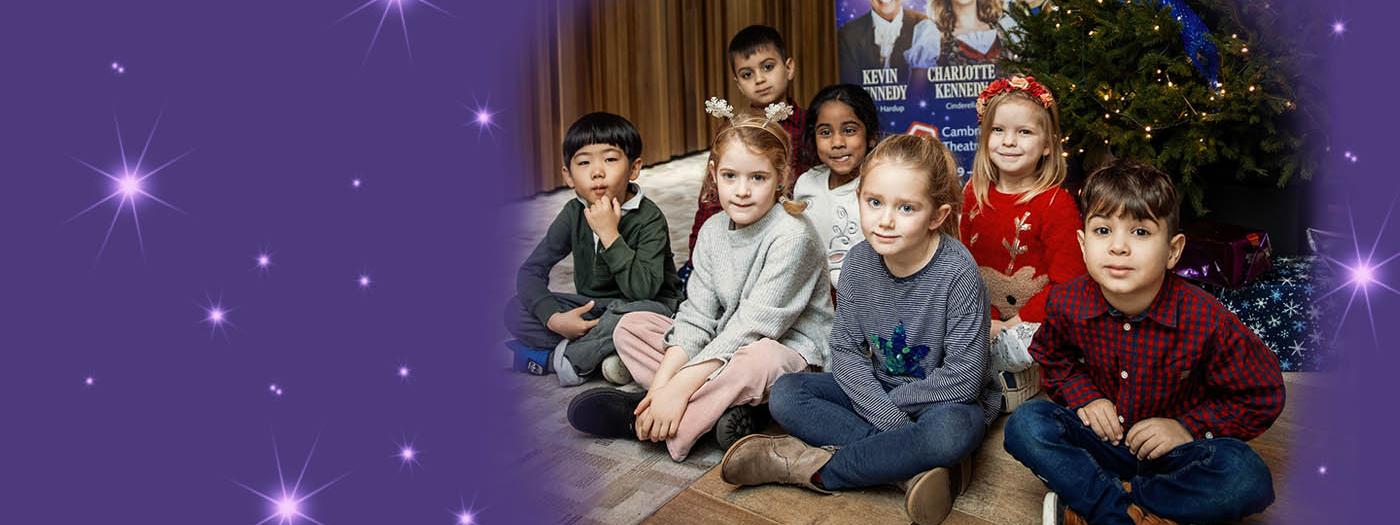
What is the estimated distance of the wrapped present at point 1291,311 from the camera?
2697mm

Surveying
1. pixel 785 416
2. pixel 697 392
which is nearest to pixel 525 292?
pixel 697 392

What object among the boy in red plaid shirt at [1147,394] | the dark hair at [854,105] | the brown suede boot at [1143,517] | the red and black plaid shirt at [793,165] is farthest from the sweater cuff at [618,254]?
the brown suede boot at [1143,517]

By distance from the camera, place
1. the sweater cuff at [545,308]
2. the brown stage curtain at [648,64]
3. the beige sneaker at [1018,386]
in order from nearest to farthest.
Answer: the beige sneaker at [1018,386], the sweater cuff at [545,308], the brown stage curtain at [648,64]

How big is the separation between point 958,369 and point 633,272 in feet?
3.39

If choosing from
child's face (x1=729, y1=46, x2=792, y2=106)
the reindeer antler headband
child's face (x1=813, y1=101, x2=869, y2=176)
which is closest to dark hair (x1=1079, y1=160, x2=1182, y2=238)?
the reindeer antler headband

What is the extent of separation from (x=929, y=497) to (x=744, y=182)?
0.82 meters

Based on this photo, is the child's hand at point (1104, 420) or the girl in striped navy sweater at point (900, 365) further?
the girl in striped navy sweater at point (900, 365)

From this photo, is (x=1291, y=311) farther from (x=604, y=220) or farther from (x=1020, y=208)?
(x=604, y=220)

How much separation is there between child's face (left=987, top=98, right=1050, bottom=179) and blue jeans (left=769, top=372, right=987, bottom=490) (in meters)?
0.74

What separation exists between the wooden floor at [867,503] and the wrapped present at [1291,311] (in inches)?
25.2

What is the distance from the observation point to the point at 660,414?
223 cm

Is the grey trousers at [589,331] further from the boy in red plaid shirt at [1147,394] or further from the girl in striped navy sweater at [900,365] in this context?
the boy in red plaid shirt at [1147,394]

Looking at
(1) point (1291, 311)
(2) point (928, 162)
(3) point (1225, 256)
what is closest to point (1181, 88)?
(3) point (1225, 256)

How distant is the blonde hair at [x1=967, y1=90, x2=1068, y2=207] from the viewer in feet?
8.18
